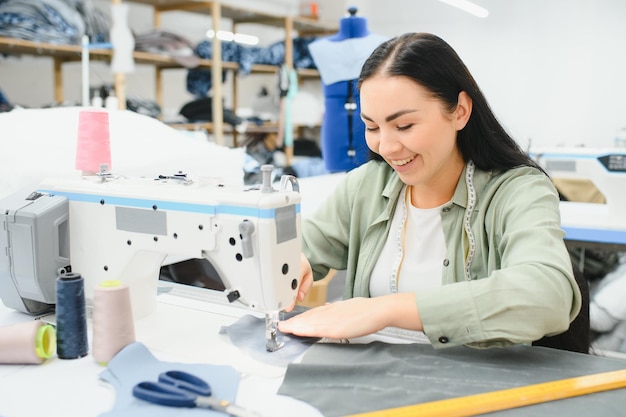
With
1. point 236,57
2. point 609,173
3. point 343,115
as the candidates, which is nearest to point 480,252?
point 609,173

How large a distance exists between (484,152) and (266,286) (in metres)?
0.59

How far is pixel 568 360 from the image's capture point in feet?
3.35

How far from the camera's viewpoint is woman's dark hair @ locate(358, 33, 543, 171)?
122 cm

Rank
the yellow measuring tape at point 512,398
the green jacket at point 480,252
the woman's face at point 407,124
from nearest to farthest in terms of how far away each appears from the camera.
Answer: the yellow measuring tape at point 512,398, the green jacket at point 480,252, the woman's face at point 407,124

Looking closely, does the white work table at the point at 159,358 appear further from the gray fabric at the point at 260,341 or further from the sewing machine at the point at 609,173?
the sewing machine at the point at 609,173

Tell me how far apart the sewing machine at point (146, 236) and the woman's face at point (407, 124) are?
0.23 m

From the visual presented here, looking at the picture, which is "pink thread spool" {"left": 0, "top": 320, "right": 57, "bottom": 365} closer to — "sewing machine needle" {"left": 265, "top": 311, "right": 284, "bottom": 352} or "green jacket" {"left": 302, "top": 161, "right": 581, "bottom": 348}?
"sewing machine needle" {"left": 265, "top": 311, "right": 284, "bottom": 352}

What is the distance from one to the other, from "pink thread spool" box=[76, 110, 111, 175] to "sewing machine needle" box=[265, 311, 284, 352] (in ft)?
1.77

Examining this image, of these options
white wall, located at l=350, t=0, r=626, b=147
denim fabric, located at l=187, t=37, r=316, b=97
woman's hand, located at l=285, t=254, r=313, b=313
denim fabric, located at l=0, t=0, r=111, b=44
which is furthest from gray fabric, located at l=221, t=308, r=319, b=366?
white wall, located at l=350, t=0, r=626, b=147

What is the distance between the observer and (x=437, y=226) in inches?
53.6

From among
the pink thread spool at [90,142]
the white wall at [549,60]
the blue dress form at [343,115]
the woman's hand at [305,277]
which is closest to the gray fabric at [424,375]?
the woman's hand at [305,277]

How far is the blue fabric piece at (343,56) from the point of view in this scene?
10.3 ft

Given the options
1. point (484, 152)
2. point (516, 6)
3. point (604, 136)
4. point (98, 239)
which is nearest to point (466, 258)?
point (484, 152)

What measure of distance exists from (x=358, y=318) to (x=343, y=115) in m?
2.26
